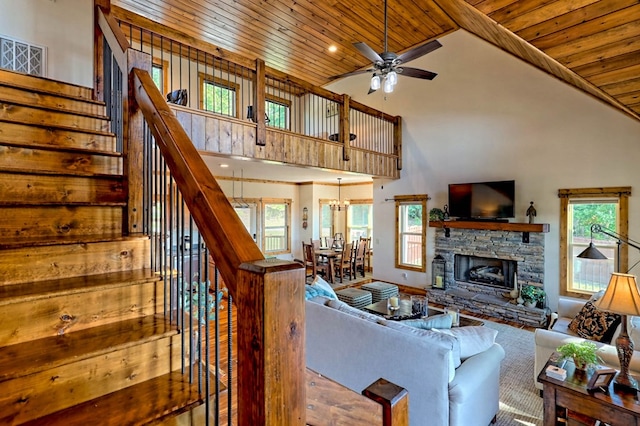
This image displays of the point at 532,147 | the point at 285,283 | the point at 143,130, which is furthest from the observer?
the point at 532,147

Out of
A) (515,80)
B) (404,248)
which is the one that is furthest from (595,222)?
(404,248)

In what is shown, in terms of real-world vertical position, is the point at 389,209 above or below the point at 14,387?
above

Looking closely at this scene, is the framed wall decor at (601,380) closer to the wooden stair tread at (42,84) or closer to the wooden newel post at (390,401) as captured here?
the wooden newel post at (390,401)

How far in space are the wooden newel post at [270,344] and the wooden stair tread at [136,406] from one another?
49 centimetres

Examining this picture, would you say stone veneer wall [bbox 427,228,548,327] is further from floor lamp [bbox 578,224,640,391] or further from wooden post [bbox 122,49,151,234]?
wooden post [bbox 122,49,151,234]

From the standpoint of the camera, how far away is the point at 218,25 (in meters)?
5.68

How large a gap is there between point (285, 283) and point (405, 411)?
2.25 feet

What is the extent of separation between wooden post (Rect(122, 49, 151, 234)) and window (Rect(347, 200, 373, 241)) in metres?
8.02

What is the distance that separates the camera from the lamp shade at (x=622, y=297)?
2146mm

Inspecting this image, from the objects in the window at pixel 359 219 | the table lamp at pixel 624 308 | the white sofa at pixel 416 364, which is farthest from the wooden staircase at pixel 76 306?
the window at pixel 359 219

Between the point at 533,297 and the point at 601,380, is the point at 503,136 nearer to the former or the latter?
the point at 533,297

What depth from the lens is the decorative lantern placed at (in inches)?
250

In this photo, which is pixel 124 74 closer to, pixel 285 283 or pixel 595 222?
pixel 285 283

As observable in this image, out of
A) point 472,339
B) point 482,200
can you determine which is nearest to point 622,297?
point 472,339
